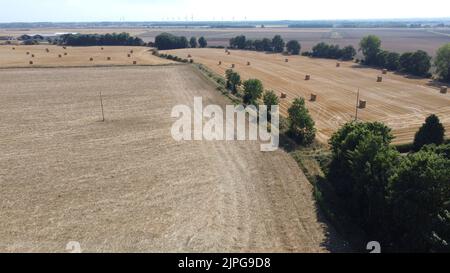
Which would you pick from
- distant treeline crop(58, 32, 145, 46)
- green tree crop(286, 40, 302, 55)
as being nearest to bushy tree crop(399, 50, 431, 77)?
green tree crop(286, 40, 302, 55)

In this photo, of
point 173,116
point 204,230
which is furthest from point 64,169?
point 173,116

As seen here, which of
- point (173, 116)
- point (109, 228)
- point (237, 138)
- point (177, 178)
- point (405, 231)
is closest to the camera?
point (405, 231)

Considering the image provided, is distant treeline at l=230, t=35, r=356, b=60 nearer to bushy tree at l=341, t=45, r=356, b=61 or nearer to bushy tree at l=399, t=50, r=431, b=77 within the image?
bushy tree at l=341, t=45, r=356, b=61

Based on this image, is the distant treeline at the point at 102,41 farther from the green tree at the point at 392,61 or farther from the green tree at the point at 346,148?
the green tree at the point at 346,148

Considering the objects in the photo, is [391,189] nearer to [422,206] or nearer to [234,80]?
[422,206]

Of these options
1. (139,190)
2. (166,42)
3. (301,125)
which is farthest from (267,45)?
(139,190)

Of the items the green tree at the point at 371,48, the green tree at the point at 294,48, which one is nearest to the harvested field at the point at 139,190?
the green tree at the point at 371,48
